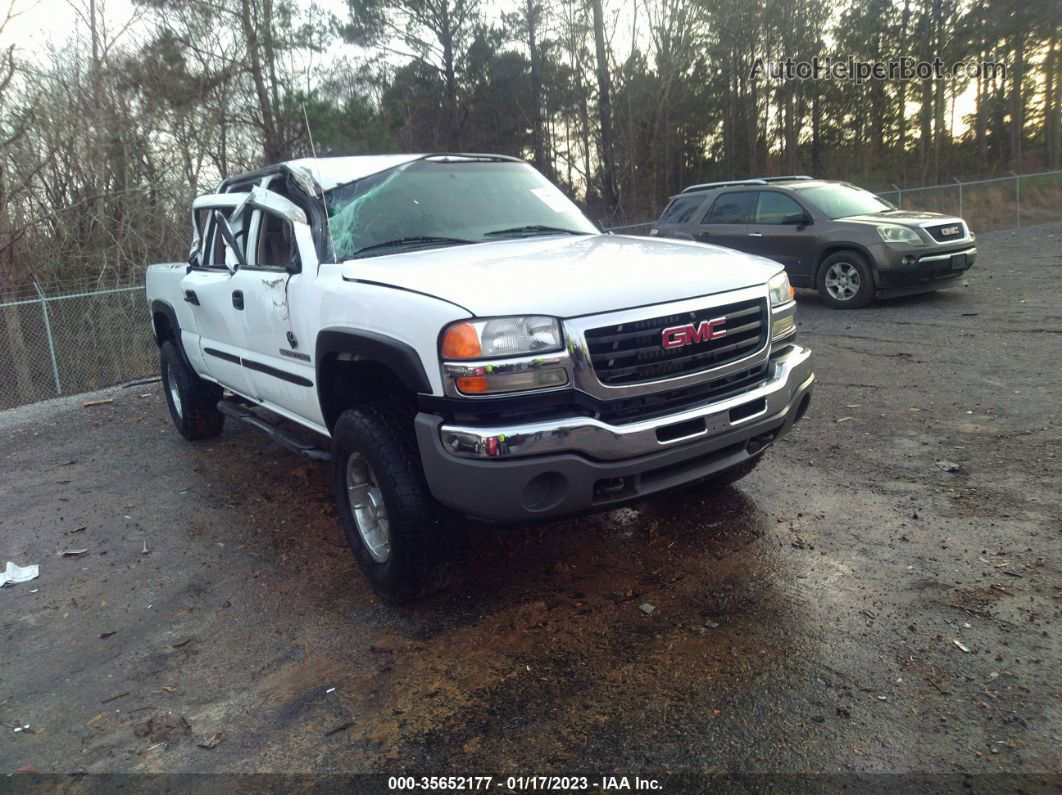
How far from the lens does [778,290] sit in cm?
386

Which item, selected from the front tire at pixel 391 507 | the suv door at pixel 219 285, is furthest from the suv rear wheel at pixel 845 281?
the front tire at pixel 391 507

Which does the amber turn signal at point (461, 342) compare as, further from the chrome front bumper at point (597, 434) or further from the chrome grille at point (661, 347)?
the chrome grille at point (661, 347)

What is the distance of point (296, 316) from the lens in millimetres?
4152

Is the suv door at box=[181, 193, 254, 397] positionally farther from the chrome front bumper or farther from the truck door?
the chrome front bumper

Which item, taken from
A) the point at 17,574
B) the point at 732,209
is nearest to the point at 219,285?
the point at 17,574

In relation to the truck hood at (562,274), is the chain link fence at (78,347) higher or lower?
lower

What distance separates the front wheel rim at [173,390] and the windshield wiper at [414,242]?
3665 millimetres

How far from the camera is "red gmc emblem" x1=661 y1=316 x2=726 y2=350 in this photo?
3.25 m

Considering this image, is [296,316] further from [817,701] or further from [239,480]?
[817,701]

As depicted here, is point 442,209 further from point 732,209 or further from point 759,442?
point 732,209

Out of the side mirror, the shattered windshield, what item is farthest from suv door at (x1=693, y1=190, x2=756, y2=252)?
the side mirror

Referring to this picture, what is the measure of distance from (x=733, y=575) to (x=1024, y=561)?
1.28m

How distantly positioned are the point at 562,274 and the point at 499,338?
1.66 feet

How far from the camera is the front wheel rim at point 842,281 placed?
1058 centimetres
